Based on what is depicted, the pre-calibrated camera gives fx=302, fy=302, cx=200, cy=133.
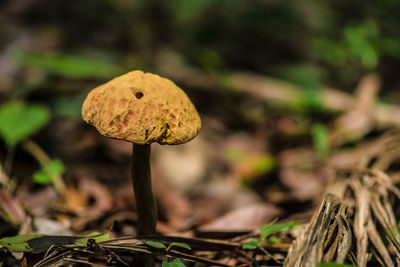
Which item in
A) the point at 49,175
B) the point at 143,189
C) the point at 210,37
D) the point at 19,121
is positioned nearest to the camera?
the point at 143,189

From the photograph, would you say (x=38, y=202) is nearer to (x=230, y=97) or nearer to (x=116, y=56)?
(x=230, y=97)

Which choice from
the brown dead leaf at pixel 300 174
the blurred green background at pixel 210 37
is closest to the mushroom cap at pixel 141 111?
the brown dead leaf at pixel 300 174

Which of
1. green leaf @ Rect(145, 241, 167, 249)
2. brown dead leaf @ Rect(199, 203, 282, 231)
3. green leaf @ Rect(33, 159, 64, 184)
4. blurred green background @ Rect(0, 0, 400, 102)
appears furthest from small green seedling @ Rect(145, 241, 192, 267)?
blurred green background @ Rect(0, 0, 400, 102)

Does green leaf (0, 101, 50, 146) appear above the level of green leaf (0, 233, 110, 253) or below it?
above

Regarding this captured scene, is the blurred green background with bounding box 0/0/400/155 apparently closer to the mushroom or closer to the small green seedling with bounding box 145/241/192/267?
the mushroom

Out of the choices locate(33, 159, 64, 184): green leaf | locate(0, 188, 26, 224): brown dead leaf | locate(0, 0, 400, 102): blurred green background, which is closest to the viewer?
locate(0, 188, 26, 224): brown dead leaf

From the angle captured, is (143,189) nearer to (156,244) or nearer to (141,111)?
(156,244)

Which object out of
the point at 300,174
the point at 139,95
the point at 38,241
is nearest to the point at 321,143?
the point at 300,174
